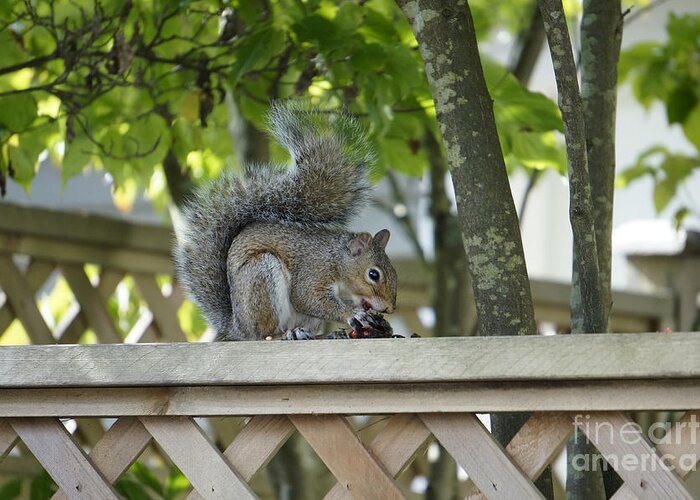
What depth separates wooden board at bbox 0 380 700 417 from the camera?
1.16m

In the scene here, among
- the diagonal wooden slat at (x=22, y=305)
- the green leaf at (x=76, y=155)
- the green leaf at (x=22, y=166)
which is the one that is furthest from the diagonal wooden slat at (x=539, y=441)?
the diagonal wooden slat at (x=22, y=305)

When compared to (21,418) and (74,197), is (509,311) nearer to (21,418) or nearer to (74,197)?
(21,418)

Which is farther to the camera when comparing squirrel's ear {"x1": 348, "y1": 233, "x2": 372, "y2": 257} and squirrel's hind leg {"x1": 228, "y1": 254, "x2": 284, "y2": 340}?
squirrel's ear {"x1": 348, "y1": 233, "x2": 372, "y2": 257}

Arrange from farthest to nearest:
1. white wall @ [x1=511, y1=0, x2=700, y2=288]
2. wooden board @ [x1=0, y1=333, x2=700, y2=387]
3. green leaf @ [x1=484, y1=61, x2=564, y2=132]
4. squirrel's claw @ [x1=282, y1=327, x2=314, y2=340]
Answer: white wall @ [x1=511, y1=0, x2=700, y2=288], green leaf @ [x1=484, y1=61, x2=564, y2=132], squirrel's claw @ [x1=282, y1=327, x2=314, y2=340], wooden board @ [x1=0, y1=333, x2=700, y2=387]

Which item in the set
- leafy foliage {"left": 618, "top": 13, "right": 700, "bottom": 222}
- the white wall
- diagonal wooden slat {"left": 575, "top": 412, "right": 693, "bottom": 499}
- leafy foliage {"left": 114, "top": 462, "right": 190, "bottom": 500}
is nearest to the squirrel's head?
leafy foliage {"left": 114, "top": 462, "right": 190, "bottom": 500}

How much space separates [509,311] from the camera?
55.4 inches

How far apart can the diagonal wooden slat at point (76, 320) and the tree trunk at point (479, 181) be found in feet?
5.82

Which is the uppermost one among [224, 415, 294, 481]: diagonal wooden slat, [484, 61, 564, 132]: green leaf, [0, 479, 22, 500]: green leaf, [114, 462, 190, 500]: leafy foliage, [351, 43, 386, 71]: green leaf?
[484, 61, 564, 132]: green leaf

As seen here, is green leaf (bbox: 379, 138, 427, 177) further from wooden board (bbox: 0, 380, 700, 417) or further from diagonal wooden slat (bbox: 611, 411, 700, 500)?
diagonal wooden slat (bbox: 611, 411, 700, 500)

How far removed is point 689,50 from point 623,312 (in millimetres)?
1088

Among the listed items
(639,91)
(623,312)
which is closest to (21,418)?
(639,91)

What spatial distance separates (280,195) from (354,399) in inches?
25.1

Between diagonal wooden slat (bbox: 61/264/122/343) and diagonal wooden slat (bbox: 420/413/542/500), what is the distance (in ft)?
5.98

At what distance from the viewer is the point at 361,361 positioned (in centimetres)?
122
